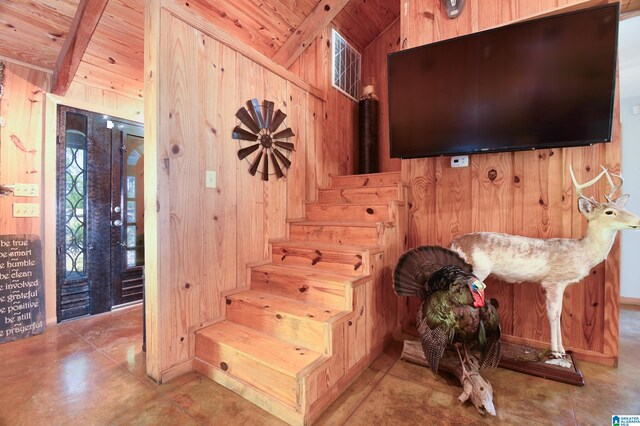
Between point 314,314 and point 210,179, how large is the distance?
119 centimetres

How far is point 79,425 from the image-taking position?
1.41m

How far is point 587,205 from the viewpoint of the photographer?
5.86 ft

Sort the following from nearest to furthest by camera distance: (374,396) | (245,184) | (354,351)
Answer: (374,396)
(354,351)
(245,184)

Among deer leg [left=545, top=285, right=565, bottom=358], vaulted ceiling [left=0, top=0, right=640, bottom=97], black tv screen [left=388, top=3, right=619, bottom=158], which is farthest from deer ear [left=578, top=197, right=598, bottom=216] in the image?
vaulted ceiling [left=0, top=0, right=640, bottom=97]

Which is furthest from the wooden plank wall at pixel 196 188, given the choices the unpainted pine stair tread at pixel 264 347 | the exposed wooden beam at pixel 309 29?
the exposed wooden beam at pixel 309 29

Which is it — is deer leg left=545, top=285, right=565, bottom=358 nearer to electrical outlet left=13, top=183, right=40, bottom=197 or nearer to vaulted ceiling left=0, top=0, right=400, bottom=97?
vaulted ceiling left=0, top=0, right=400, bottom=97

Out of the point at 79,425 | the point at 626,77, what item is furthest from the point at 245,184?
the point at 626,77

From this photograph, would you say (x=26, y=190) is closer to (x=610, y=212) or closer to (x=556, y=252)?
(x=556, y=252)

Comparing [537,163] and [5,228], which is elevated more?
[537,163]

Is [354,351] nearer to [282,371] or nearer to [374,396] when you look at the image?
[374,396]

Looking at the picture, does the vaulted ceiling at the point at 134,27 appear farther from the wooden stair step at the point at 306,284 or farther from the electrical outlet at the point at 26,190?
the wooden stair step at the point at 306,284

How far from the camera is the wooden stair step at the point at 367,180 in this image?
279 centimetres

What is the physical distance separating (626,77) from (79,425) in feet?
17.0

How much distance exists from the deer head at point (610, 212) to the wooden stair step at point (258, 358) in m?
1.84
